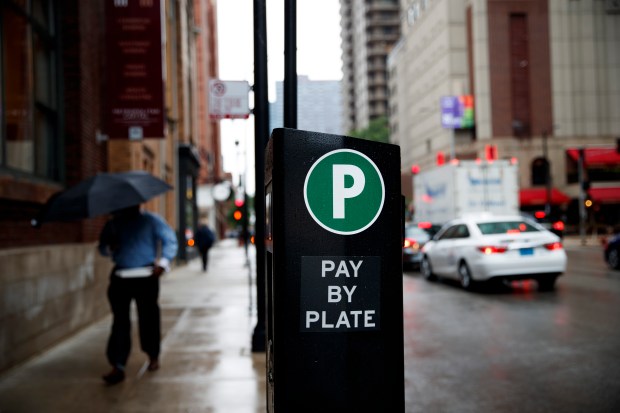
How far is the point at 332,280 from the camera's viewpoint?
310cm

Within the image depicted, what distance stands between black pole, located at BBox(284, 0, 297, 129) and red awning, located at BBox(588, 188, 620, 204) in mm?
46060

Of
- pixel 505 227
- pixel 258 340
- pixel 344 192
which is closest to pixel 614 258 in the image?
pixel 505 227

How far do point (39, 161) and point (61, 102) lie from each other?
3.89ft

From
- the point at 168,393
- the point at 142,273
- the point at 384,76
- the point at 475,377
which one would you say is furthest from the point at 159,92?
the point at 384,76

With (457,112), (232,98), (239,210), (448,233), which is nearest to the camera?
(232,98)

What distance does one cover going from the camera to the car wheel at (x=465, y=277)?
46.1 feet

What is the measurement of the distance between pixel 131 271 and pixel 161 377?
1.10 m

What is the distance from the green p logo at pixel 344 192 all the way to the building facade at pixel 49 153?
15.4ft

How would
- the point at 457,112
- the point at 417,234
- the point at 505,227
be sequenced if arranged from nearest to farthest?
the point at 505,227, the point at 417,234, the point at 457,112

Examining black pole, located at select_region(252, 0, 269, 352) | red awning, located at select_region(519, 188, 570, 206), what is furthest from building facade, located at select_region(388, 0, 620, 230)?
black pole, located at select_region(252, 0, 269, 352)

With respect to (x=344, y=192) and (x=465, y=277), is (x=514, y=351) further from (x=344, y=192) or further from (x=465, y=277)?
(x=465, y=277)

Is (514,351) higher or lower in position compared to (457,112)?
lower

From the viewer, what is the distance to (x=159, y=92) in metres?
11.3

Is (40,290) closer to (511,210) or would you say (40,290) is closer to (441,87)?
(511,210)
